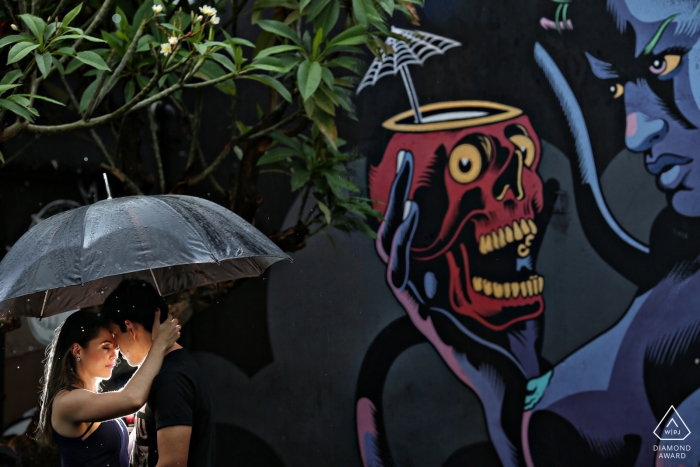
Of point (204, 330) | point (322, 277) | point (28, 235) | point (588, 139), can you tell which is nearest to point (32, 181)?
point (204, 330)

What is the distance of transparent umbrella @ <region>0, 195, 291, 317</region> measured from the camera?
2.61 m

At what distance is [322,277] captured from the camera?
583 centimetres

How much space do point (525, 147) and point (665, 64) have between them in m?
1.16

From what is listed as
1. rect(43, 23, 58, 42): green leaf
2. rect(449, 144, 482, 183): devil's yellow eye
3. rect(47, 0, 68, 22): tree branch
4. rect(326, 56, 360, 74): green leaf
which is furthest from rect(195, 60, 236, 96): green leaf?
rect(449, 144, 482, 183): devil's yellow eye

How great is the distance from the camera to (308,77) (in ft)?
13.2

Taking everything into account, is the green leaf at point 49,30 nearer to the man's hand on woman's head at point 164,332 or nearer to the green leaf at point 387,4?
the man's hand on woman's head at point 164,332

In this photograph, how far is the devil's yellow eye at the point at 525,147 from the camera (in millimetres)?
5691

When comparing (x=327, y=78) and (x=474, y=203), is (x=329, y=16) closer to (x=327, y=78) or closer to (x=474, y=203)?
(x=327, y=78)

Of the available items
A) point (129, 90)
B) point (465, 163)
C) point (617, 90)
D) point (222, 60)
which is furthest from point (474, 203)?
point (129, 90)

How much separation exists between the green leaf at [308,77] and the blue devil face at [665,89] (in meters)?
2.60

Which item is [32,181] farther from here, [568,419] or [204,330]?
[568,419]

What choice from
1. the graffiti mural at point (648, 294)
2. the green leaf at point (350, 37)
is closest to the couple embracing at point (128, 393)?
the green leaf at point (350, 37)

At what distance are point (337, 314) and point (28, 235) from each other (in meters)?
3.14

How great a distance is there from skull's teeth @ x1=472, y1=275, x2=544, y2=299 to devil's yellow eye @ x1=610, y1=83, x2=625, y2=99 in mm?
1457
